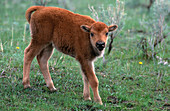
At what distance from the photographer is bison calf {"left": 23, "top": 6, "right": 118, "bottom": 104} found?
241 inches

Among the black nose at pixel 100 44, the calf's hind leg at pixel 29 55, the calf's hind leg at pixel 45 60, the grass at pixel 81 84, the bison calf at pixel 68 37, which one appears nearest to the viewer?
the black nose at pixel 100 44

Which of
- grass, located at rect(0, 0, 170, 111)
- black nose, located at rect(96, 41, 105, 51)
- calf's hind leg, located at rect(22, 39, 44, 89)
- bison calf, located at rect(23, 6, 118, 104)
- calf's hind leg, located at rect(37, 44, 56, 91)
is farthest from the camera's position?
calf's hind leg, located at rect(37, 44, 56, 91)

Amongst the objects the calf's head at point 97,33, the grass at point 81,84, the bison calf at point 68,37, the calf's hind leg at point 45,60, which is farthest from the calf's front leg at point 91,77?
the calf's hind leg at point 45,60

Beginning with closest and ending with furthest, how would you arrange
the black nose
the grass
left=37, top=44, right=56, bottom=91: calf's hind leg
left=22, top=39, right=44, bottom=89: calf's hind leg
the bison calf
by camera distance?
the black nose
the grass
the bison calf
left=22, top=39, right=44, bottom=89: calf's hind leg
left=37, top=44, right=56, bottom=91: calf's hind leg

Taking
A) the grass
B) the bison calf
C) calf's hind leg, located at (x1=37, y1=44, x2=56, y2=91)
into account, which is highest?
the bison calf

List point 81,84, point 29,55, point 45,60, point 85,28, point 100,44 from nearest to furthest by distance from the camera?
point 100,44 → point 85,28 → point 29,55 → point 45,60 → point 81,84

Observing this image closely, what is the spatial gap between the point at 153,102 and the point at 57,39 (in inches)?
105

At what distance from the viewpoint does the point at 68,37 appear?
641 centimetres

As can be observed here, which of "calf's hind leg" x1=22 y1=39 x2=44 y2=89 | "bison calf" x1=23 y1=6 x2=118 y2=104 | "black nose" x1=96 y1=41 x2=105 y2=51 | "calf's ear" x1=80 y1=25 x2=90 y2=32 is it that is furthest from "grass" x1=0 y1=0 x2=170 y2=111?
"calf's ear" x1=80 y1=25 x2=90 y2=32

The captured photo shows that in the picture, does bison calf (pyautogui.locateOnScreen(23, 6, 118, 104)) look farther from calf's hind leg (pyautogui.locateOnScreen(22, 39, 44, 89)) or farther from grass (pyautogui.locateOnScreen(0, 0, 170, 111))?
grass (pyautogui.locateOnScreen(0, 0, 170, 111))

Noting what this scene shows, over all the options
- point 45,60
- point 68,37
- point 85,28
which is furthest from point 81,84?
point 85,28

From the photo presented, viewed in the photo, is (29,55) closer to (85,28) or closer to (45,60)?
(45,60)

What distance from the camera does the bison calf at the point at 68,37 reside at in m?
6.12

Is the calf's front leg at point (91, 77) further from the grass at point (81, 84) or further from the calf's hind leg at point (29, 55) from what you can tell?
the calf's hind leg at point (29, 55)
